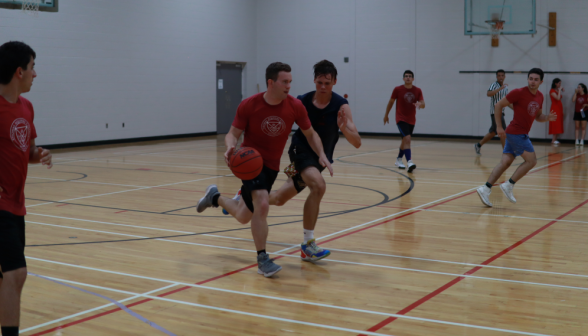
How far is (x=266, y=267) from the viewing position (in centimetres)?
462

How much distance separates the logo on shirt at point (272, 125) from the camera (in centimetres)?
477

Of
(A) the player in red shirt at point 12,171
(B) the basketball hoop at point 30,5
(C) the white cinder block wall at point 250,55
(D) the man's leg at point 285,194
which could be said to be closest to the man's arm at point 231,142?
(D) the man's leg at point 285,194

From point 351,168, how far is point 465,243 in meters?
6.12

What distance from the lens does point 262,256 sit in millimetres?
4684

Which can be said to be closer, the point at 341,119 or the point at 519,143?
the point at 341,119

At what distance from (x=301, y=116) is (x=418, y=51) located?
1498 centimetres

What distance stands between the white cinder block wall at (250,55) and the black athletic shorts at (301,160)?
1112 cm

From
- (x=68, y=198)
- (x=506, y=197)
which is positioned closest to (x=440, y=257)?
(x=506, y=197)

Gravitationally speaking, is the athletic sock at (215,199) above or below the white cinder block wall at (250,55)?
below

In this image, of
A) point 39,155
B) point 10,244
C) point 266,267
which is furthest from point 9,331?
point 266,267

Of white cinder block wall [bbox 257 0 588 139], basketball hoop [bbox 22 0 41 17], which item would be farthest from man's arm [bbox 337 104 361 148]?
white cinder block wall [bbox 257 0 588 139]

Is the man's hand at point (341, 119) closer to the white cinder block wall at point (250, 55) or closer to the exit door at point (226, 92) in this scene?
the white cinder block wall at point (250, 55)

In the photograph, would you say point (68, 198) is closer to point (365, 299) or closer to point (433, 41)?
point (365, 299)

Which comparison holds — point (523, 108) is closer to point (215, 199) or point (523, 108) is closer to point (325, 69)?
point (325, 69)
